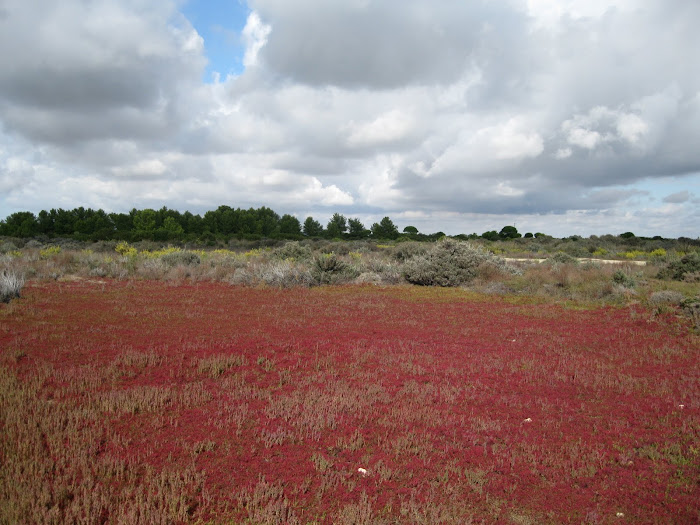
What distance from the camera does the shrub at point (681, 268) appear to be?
71.6ft

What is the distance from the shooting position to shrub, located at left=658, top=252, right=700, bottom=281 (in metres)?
21.8

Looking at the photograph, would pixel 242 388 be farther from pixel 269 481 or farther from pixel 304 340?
pixel 304 340

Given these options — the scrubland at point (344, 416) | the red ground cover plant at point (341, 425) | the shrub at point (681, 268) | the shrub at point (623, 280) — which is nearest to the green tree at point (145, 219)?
the scrubland at point (344, 416)

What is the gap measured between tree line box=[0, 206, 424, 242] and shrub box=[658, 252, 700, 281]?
50.9 metres

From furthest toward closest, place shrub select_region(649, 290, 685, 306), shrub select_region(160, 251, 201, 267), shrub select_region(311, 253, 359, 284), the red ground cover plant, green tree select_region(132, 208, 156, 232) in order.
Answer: green tree select_region(132, 208, 156, 232) → shrub select_region(160, 251, 201, 267) → shrub select_region(311, 253, 359, 284) → shrub select_region(649, 290, 685, 306) → the red ground cover plant

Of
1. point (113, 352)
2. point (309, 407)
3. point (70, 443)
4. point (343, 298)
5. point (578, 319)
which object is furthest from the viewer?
point (343, 298)

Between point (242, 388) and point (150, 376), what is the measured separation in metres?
1.72

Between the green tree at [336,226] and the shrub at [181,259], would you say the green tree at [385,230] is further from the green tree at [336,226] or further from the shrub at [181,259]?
the shrub at [181,259]

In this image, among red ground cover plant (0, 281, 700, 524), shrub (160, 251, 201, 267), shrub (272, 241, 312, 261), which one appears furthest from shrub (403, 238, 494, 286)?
shrub (160, 251, 201, 267)

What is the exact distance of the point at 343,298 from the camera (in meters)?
17.4

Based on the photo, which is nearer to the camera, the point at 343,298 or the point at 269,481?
the point at 269,481

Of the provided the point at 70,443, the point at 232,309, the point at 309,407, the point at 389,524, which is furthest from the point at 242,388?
the point at 232,309

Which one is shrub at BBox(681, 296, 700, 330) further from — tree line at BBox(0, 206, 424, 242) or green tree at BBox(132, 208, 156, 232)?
green tree at BBox(132, 208, 156, 232)

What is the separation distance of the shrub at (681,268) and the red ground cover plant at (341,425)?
1375 cm
